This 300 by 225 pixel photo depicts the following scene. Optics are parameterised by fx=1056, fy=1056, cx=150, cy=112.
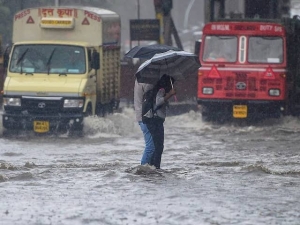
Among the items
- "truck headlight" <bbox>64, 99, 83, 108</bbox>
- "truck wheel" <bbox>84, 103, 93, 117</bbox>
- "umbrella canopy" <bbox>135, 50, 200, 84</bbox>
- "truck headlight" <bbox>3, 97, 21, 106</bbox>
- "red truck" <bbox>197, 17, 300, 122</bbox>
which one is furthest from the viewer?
"red truck" <bbox>197, 17, 300, 122</bbox>

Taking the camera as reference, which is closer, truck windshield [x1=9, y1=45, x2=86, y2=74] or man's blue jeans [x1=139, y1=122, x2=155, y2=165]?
man's blue jeans [x1=139, y1=122, x2=155, y2=165]

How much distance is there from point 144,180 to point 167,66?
1826 mm

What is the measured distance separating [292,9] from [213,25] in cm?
1053

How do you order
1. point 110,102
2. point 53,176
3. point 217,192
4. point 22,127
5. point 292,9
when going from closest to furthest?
point 217,192
point 53,176
point 22,127
point 110,102
point 292,9

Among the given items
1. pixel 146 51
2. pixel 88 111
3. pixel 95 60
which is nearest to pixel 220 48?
pixel 95 60

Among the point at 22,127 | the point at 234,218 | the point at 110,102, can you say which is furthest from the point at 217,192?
the point at 110,102

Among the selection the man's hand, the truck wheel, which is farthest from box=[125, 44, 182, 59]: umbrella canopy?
the truck wheel

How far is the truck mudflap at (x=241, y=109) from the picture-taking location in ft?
83.0

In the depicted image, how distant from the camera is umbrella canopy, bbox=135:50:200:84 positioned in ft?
47.5

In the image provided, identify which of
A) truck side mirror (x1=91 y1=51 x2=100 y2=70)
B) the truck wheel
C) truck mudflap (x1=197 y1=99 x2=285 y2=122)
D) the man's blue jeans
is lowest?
truck mudflap (x1=197 y1=99 x2=285 y2=122)

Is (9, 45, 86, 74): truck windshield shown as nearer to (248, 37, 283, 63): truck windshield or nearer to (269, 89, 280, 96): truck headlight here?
(248, 37, 283, 63): truck windshield

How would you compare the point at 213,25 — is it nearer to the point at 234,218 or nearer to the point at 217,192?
the point at 217,192

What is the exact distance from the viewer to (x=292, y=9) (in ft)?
116

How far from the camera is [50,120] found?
73.3ft
